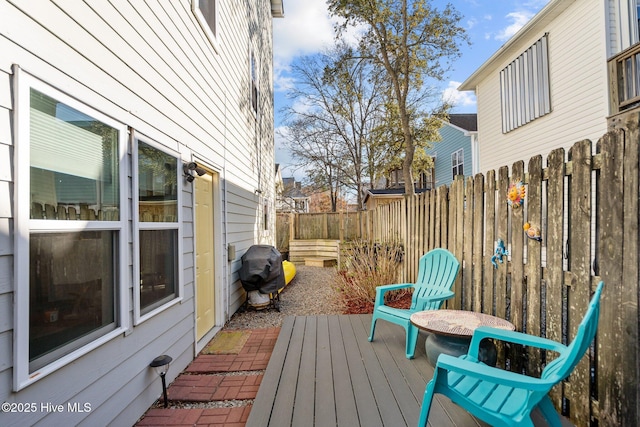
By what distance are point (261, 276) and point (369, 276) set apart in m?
1.63

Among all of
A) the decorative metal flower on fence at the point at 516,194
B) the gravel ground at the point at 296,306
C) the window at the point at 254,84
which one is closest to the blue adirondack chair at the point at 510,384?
the decorative metal flower on fence at the point at 516,194

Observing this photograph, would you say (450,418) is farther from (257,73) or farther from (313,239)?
(313,239)

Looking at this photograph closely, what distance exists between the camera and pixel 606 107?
5.61 metres

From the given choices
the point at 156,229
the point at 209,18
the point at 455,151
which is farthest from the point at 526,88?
the point at 156,229

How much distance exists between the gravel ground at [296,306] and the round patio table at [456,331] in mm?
2424

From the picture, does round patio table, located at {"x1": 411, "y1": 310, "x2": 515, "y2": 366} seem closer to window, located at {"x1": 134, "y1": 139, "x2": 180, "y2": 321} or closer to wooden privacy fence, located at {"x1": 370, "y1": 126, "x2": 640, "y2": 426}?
wooden privacy fence, located at {"x1": 370, "y1": 126, "x2": 640, "y2": 426}

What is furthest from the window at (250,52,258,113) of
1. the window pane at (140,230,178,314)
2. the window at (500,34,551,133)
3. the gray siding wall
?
the gray siding wall

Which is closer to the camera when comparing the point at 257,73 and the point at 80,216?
the point at 80,216

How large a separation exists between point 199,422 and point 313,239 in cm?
941

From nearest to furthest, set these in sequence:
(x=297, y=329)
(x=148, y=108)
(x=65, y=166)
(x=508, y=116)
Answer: (x=65, y=166)
(x=148, y=108)
(x=297, y=329)
(x=508, y=116)

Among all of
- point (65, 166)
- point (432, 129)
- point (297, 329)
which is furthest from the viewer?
point (432, 129)

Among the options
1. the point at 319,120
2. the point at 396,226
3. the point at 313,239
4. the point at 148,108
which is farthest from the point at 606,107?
the point at 319,120

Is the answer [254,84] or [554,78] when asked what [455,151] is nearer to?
[554,78]

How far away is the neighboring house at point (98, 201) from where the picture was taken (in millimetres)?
1386
